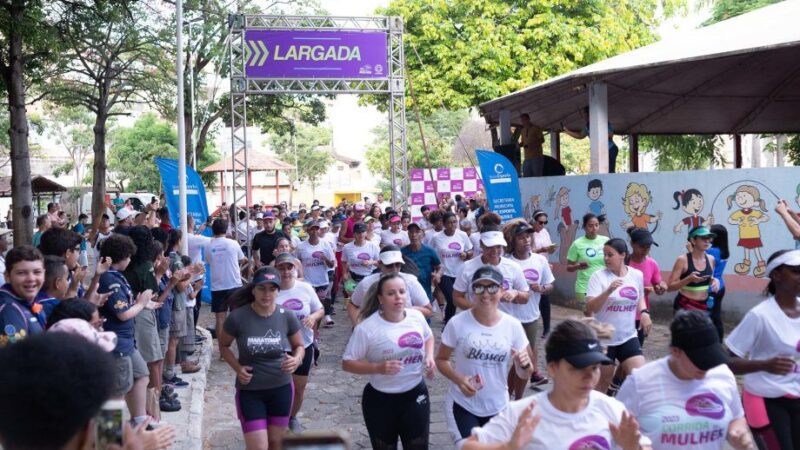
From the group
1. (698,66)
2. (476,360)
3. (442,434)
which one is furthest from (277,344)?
(698,66)

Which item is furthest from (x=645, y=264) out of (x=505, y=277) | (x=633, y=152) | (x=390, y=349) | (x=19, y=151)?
(x=633, y=152)

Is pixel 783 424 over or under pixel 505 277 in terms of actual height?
under

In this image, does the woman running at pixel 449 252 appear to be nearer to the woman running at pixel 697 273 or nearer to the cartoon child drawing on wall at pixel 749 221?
the cartoon child drawing on wall at pixel 749 221

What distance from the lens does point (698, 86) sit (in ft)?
61.4

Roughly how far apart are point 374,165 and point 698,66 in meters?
51.5

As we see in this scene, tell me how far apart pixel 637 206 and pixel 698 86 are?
19.0 ft

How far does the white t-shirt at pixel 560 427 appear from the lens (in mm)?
3656

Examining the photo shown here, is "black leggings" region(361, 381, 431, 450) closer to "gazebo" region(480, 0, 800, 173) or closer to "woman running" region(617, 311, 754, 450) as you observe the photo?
"woman running" region(617, 311, 754, 450)

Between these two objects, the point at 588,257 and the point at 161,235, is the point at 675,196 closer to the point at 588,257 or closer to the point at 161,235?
the point at 588,257

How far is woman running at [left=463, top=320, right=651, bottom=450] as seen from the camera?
365 centimetres

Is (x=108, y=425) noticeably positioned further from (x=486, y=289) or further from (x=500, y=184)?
(x=500, y=184)

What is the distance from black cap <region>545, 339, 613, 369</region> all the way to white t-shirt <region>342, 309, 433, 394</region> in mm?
2357

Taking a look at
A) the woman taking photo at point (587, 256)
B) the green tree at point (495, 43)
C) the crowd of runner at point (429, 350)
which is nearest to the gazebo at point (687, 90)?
the woman taking photo at point (587, 256)

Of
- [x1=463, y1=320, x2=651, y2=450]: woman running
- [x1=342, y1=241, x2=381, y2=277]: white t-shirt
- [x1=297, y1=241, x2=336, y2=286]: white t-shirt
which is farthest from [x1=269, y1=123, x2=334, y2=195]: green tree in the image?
[x1=463, y1=320, x2=651, y2=450]: woman running
